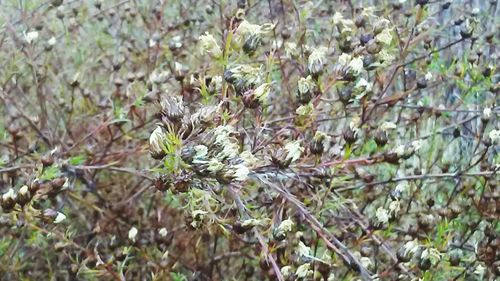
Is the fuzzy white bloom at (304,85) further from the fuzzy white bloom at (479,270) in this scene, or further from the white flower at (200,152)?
the fuzzy white bloom at (479,270)

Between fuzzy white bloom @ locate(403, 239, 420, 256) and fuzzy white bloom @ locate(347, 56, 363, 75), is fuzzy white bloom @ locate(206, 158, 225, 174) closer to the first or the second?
fuzzy white bloom @ locate(347, 56, 363, 75)

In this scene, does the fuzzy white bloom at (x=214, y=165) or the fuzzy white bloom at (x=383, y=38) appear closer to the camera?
the fuzzy white bloom at (x=214, y=165)

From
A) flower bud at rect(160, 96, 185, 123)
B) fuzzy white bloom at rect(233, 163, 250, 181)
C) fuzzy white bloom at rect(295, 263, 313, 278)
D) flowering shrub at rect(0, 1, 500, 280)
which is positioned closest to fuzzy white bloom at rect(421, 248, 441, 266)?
flowering shrub at rect(0, 1, 500, 280)

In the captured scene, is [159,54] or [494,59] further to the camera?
[159,54]

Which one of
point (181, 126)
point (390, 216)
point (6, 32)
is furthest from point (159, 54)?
point (181, 126)

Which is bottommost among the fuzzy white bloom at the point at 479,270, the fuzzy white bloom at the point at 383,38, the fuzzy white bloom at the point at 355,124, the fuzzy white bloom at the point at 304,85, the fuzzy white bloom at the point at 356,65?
the fuzzy white bloom at the point at 479,270

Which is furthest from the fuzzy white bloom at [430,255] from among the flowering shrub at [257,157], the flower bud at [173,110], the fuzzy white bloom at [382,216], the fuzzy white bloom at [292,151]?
the flower bud at [173,110]

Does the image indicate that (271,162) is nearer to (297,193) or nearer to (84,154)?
(297,193)

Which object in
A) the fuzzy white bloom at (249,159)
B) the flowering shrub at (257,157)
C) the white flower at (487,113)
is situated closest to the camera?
the fuzzy white bloom at (249,159)
